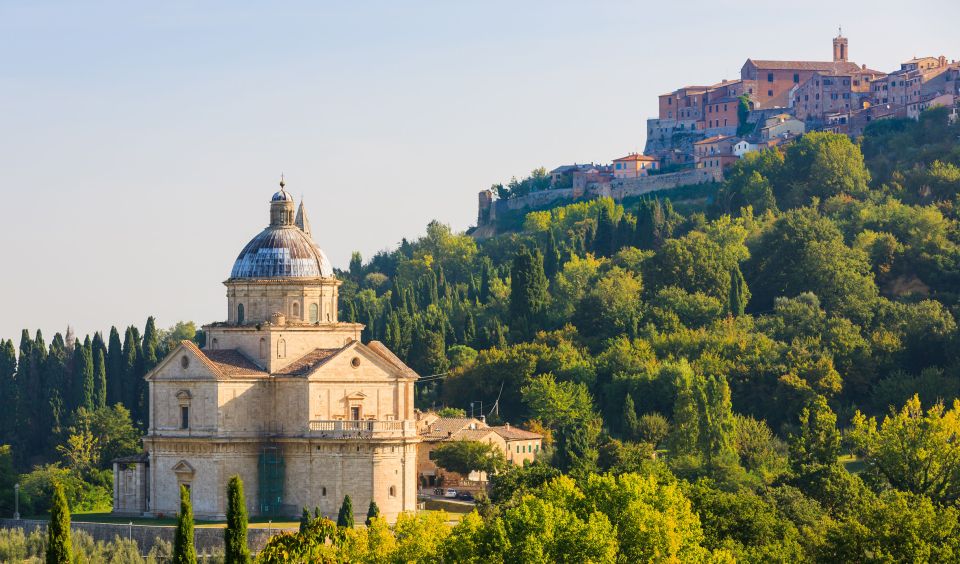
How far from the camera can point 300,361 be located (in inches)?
3012

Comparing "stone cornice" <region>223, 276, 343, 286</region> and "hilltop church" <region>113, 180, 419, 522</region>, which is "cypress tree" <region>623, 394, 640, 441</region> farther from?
"stone cornice" <region>223, 276, 343, 286</region>

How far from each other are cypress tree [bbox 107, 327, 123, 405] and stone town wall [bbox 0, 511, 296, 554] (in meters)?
32.8

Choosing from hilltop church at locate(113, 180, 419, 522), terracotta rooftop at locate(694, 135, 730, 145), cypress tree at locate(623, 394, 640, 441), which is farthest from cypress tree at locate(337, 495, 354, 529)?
terracotta rooftop at locate(694, 135, 730, 145)

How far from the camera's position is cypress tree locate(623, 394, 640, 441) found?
295ft

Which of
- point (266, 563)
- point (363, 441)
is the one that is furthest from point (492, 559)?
point (363, 441)

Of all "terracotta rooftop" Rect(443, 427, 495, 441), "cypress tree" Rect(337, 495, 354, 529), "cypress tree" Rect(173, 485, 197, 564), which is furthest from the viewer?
"terracotta rooftop" Rect(443, 427, 495, 441)

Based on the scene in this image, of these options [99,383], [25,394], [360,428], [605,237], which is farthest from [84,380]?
[605,237]

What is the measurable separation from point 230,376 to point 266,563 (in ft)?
85.8

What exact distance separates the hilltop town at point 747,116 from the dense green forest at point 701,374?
652 centimetres

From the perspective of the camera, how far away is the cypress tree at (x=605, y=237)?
12762 cm

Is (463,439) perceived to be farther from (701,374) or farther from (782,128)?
(782,128)

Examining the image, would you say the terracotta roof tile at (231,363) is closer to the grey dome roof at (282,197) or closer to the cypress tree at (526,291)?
the grey dome roof at (282,197)

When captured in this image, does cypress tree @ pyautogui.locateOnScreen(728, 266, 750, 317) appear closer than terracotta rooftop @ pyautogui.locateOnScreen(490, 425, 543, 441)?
No

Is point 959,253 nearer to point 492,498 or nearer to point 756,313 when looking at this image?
point 756,313
